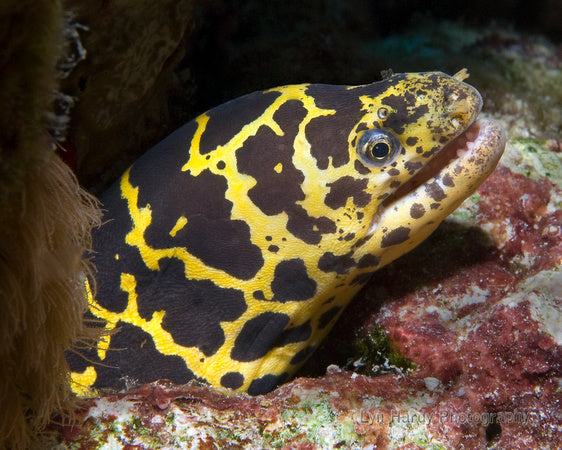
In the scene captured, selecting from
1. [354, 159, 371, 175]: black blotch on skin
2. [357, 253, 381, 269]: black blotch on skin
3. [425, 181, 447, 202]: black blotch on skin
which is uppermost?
[354, 159, 371, 175]: black blotch on skin

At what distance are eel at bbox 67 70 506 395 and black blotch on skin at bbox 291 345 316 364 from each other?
2cm

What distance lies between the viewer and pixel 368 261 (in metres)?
3.18

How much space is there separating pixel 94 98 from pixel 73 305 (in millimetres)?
1892

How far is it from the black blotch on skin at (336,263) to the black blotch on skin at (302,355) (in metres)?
0.74

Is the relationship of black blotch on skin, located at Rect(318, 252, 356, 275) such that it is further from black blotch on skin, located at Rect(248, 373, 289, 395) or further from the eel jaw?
black blotch on skin, located at Rect(248, 373, 289, 395)

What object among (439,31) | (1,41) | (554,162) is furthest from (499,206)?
(439,31)

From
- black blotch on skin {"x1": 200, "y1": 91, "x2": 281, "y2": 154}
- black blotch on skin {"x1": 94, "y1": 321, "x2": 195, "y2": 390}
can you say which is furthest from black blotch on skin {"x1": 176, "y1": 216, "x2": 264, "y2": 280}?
black blotch on skin {"x1": 94, "y1": 321, "x2": 195, "y2": 390}

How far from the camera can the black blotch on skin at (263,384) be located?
340 cm

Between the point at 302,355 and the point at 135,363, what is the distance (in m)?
1.18

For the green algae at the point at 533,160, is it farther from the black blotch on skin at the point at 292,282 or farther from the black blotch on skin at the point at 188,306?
the black blotch on skin at the point at 188,306

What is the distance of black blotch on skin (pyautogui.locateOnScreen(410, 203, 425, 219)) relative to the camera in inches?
118

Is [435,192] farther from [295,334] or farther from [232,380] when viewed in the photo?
[232,380]

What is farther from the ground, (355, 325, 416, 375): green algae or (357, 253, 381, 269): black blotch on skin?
(357, 253, 381, 269): black blotch on skin

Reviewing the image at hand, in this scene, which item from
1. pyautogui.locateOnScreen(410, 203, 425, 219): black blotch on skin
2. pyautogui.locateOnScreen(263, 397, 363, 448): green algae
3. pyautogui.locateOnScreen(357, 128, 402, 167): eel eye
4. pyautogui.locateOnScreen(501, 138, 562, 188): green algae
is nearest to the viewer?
pyautogui.locateOnScreen(263, 397, 363, 448): green algae
